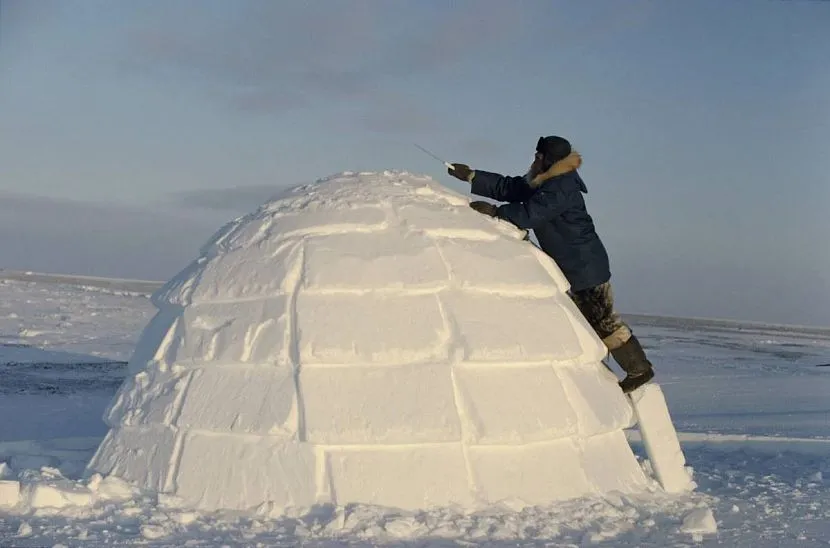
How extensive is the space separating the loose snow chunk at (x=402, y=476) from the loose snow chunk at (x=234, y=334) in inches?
24.4

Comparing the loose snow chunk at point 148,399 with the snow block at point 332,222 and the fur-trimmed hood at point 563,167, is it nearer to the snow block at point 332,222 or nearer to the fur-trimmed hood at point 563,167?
the snow block at point 332,222

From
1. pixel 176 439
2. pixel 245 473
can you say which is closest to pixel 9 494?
pixel 176 439

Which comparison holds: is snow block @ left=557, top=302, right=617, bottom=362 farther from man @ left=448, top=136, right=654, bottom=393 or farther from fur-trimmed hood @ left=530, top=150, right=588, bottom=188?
fur-trimmed hood @ left=530, top=150, right=588, bottom=188

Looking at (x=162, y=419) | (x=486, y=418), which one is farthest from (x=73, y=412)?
(x=486, y=418)

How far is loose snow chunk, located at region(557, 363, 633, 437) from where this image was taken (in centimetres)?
419

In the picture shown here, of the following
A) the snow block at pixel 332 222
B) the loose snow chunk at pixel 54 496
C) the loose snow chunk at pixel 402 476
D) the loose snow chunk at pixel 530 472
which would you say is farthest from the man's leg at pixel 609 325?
the loose snow chunk at pixel 54 496

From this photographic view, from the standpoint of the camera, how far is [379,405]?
3773 millimetres

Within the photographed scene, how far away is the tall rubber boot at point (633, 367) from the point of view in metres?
4.73

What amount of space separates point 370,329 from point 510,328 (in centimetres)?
75

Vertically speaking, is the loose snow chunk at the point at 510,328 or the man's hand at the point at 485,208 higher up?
the man's hand at the point at 485,208

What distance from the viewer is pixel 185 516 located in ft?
11.6

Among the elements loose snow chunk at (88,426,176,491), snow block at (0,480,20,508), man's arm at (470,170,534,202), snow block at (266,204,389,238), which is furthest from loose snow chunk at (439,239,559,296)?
snow block at (0,480,20,508)

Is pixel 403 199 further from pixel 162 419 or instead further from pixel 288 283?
pixel 162 419

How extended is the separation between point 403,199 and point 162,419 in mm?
1798
